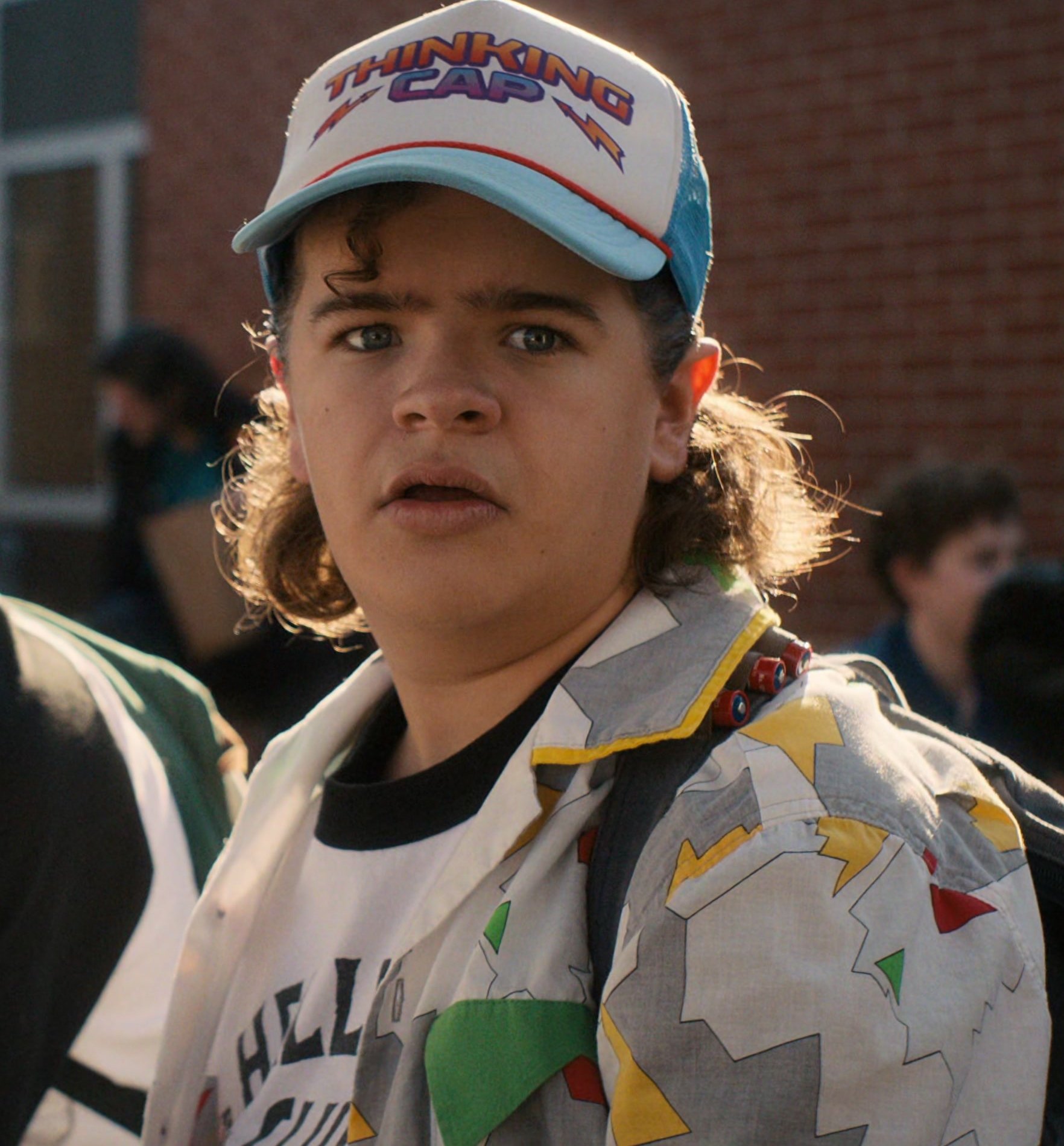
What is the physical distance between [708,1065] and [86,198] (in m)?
8.03

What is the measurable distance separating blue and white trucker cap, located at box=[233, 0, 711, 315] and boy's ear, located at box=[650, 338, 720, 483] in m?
0.08

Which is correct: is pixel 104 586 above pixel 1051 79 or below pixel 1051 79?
below

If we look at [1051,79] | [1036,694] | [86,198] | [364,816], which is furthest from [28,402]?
[364,816]

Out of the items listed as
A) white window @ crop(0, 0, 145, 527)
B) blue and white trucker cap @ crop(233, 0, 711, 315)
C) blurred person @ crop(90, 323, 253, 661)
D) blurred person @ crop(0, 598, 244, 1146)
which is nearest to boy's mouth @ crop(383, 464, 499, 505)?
blue and white trucker cap @ crop(233, 0, 711, 315)

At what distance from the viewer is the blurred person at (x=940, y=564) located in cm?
381

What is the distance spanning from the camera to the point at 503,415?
1.41m

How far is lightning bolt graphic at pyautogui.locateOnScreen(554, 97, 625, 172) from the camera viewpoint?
1.44 meters

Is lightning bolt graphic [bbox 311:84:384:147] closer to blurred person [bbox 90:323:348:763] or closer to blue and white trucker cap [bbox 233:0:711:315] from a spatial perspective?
blue and white trucker cap [bbox 233:0:711:315]

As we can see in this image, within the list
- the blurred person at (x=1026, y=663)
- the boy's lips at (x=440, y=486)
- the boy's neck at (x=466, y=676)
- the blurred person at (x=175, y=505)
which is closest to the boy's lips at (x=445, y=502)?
the boy's lips at (x=440, y=486)

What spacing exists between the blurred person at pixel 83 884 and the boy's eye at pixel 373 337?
0.65 m

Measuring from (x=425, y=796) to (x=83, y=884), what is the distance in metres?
0.55

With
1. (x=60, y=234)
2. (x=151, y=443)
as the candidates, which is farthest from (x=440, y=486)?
(x=60, y=234)

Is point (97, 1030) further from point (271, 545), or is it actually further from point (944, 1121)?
point (944, 1121)

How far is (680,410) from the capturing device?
5.36 ft
